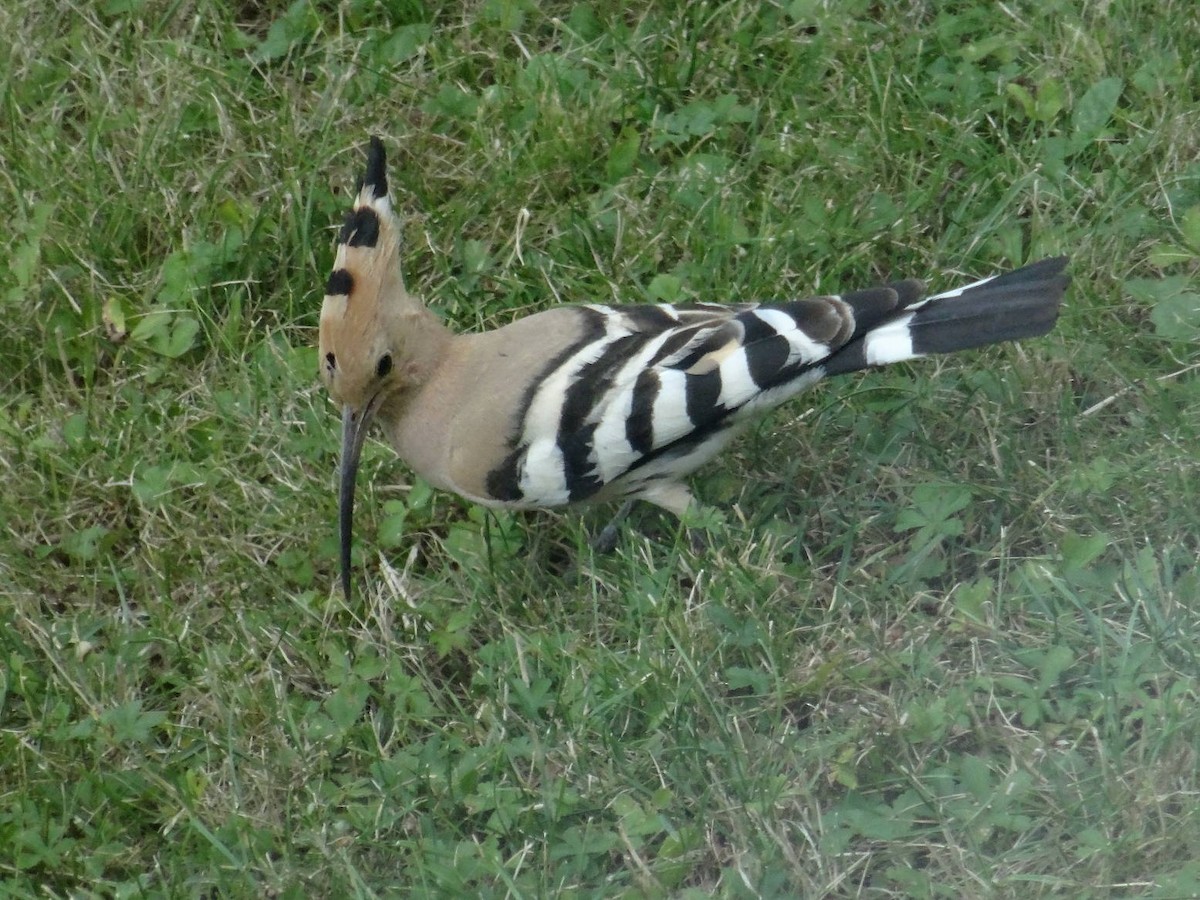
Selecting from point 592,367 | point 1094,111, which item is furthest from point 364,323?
point 1094,111

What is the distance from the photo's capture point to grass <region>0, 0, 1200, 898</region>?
2254 millimetres

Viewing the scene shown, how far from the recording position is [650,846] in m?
2.28

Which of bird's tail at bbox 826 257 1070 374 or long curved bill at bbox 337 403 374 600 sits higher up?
bird's tail at bbox 826 257 1070 374

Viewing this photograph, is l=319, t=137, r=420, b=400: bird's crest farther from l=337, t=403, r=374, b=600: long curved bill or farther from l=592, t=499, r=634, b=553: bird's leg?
l=592, t=499, r=634, b=553: bird's leg

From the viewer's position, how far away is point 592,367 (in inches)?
110

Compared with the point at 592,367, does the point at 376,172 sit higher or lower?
higher

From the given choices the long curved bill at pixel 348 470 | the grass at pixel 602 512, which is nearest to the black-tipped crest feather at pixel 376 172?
the long curved bill at pixel 348 470

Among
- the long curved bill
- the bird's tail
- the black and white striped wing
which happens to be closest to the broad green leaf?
the bird's tail

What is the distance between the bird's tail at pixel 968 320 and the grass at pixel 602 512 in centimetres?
21

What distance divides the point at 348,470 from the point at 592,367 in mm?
464

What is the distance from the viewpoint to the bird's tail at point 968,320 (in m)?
2.62

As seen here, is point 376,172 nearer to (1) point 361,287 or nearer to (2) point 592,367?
(1) point 361,287

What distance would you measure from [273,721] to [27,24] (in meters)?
1.97

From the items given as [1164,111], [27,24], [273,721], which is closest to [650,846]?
[273,721]
